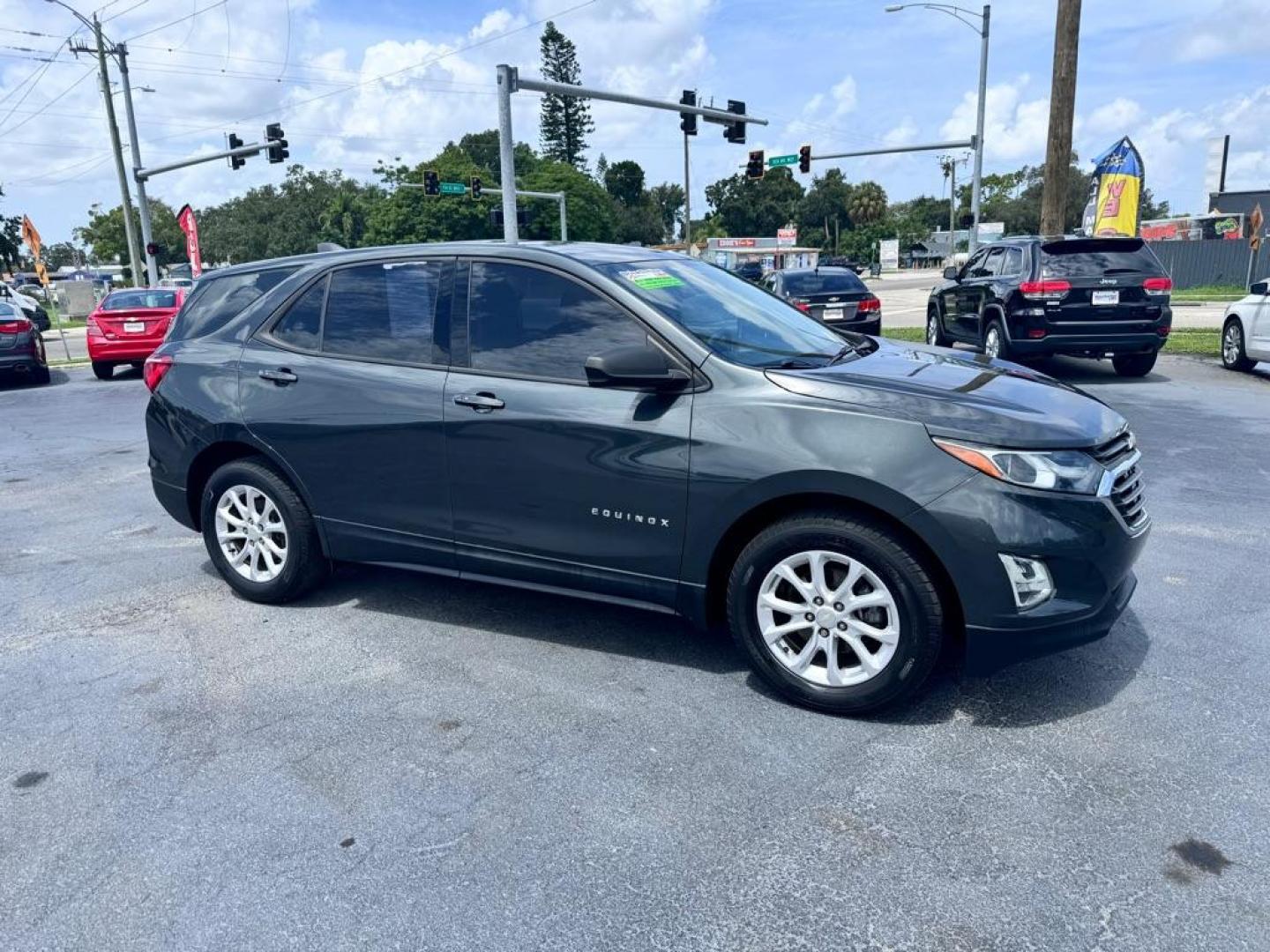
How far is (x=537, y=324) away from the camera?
4.07 metres

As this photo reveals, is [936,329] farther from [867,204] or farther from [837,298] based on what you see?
[867,204]

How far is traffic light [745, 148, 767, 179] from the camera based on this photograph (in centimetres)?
3278

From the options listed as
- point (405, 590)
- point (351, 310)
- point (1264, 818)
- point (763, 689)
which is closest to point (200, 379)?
point (351, 310)

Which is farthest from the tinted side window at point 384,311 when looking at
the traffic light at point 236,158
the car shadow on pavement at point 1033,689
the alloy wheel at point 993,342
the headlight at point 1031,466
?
the traffic light at point 236,158

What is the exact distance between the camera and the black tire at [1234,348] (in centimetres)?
1232

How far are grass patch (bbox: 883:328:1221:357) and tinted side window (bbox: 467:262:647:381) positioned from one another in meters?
9.55

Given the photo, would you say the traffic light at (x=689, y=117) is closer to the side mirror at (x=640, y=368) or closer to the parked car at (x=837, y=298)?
the parked car at (x=837, y=298)

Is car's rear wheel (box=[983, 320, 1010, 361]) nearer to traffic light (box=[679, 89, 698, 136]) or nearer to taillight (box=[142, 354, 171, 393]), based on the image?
taillight (box=[142, 354, 171, 393])

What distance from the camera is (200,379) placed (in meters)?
4.87

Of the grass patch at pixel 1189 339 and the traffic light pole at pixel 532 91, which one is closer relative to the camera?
the grass patch at pixel 1189 339

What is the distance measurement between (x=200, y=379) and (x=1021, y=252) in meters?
9.89

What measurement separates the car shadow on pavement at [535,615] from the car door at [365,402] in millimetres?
371

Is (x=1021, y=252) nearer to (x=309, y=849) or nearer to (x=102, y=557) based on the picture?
(x=102, y=557)

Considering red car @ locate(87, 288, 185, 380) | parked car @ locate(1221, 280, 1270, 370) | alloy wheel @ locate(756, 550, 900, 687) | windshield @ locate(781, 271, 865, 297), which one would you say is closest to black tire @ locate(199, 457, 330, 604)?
alloy wheel @ locate(756, 550, 900, 687)
